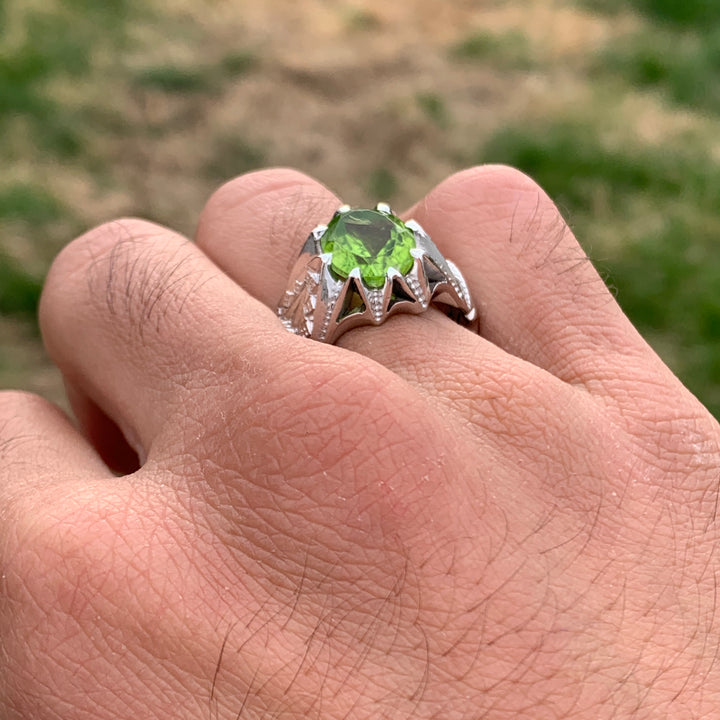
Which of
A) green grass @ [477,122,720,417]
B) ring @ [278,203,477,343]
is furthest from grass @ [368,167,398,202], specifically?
ring @ [278,203,477,343]

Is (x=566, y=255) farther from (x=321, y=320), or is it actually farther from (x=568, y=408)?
(x=321, y=320)

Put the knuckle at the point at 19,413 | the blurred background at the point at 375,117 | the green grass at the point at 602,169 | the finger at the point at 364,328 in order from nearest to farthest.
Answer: the finger at the point at 364,328, the knuckle at the point at 19,413, the blurred background at the point at 375,117, the green grass at the point at 602,169

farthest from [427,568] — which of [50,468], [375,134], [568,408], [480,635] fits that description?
[375,134]

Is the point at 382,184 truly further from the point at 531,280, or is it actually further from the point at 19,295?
the point at 531,280

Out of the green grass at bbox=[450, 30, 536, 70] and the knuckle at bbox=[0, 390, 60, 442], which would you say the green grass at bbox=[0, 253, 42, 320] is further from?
the green grass at bbox=[450, 30, 536, 70]

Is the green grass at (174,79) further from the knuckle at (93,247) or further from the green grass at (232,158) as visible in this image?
the knuckle at (93,247)

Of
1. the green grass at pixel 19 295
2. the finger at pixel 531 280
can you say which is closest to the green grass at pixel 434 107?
the green grass at pixel 19 295
